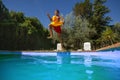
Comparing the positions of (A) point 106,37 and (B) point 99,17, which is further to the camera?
(B) point 99,17

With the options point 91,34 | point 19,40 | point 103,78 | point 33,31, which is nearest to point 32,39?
point 33,31

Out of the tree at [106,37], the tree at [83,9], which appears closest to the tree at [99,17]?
the tree at [83,9]

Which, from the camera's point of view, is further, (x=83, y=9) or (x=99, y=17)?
(x=99, y=17)

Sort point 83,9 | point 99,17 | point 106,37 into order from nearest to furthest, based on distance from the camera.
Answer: point 106,37, point 83,9, point 99,17

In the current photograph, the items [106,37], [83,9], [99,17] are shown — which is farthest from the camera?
[99,17]

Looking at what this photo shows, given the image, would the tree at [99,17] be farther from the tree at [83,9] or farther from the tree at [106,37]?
the tree at [106,37]

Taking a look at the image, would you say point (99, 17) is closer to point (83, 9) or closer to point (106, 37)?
point (83, 9)

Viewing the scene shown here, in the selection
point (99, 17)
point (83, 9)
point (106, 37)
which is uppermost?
point (83, 9)

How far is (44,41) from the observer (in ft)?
72.6

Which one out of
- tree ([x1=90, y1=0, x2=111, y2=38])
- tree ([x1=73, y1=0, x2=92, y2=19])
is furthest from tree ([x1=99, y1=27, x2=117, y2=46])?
tree ([x1=73, y1=0, x2=92, y2=19])

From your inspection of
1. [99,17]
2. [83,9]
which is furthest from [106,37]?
[83,9]

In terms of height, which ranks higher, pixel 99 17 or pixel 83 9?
pixel 83 9

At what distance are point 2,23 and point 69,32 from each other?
6.42 meters

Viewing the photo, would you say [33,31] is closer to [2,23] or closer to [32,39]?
[32,39]
